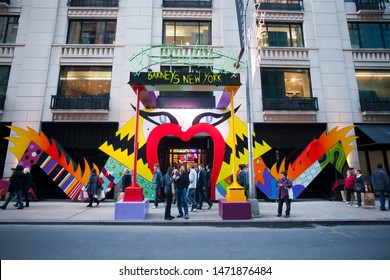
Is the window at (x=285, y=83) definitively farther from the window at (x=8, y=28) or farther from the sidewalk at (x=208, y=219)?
the window at (x=8, y=28)

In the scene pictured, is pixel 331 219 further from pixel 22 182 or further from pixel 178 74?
pixel 22 182

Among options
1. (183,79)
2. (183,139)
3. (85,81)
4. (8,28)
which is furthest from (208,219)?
(8,28)

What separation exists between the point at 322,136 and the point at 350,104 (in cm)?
321

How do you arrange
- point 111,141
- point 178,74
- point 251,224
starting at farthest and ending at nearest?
point 111,141
point 178,74
point 251,224

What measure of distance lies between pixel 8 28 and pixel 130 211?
15691 mm

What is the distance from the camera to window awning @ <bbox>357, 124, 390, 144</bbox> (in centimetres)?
1188

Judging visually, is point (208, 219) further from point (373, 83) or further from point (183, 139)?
point (373, 83)

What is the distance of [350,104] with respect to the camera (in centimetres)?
1366

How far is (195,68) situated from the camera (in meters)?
14.2

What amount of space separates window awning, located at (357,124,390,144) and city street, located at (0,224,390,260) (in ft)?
22.4

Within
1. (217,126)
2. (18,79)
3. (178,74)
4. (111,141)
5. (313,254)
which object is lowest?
(313,254)

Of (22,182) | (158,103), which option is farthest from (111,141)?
(22,182)

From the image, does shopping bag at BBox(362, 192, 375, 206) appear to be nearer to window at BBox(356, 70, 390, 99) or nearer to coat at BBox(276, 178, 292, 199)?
coat at BBox(276, 178, 292, 199)

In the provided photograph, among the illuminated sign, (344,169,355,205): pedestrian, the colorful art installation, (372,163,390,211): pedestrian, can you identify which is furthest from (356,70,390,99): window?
the illuminated sign
